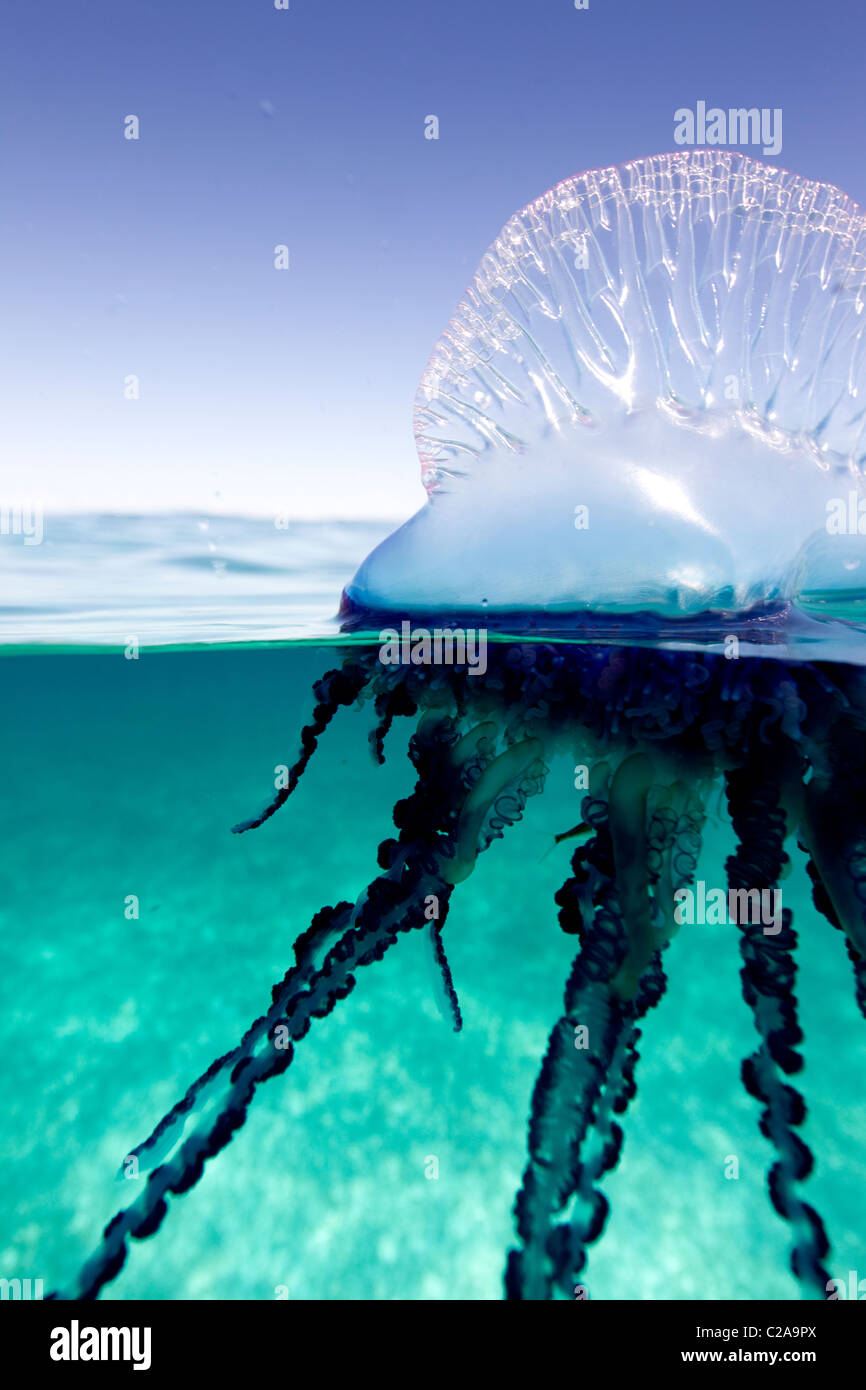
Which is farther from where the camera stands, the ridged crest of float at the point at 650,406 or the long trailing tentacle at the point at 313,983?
the ridged crest of float at the point at 650,406

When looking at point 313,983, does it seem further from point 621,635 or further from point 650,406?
point 650,406

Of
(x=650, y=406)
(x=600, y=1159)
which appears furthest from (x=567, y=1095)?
(x=650, y=406)

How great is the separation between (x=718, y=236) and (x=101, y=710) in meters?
21.7

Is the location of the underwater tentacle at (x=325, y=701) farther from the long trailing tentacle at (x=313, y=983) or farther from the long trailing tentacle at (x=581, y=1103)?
the long trailing tentacle at (x=581, y=1103)

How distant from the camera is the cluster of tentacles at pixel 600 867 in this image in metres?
1.70

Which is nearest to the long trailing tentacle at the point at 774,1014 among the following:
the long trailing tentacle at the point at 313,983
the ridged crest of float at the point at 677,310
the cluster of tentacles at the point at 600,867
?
the cluster of tentacles at the point at 600,867

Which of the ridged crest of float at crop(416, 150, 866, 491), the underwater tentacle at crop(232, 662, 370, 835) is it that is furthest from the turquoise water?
the ridged crest of float at crop(416, 150, 866, 491)

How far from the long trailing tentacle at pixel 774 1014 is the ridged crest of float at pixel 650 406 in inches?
25.7

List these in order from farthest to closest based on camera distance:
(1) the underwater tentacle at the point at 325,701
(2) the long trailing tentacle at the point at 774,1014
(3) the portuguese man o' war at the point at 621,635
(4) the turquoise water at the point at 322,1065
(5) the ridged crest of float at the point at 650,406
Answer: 1. (4) the turquoise water at the point at 322,1065
2. (1) the underwater tentacle at the point at 325,701
3. (5) the ridged crest of float at the point at 650,406
4. (3) the portuguese man o' war at the point at 621,635
5. (2) the long trailing tentacle at the point at 774,1014

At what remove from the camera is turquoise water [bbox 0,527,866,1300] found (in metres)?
4.07

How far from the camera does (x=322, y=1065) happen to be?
541 centimetres

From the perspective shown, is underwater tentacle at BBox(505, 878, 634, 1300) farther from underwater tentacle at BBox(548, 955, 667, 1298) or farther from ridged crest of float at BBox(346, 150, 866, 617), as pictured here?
ridged crest of float at BBox(346, 150, 866, 617)

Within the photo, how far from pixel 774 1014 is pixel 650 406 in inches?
67.8

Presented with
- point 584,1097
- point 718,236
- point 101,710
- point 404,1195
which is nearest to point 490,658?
point 584,1097
